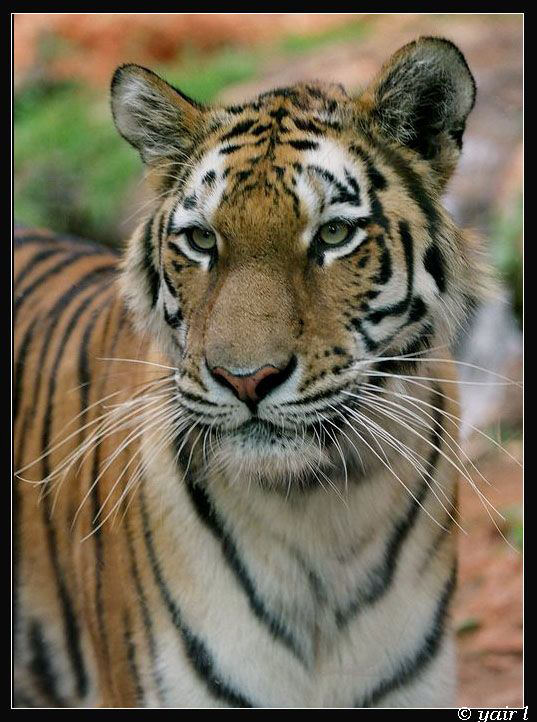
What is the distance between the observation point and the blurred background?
3934 mm

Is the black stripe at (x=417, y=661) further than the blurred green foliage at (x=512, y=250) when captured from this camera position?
No

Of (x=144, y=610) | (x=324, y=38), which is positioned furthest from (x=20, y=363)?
(x=324, y=38)

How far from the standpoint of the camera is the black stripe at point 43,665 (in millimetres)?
2957

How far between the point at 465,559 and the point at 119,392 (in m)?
1.99

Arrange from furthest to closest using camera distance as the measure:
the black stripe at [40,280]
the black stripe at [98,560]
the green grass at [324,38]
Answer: the green grass at [324,38] < the black stripe at [40,280] < the black stripe at [98,560]

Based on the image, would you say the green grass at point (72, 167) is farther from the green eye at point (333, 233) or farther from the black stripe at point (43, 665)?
the green eye at point (333, 233)

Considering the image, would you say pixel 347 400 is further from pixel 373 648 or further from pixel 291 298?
pixel 373 648

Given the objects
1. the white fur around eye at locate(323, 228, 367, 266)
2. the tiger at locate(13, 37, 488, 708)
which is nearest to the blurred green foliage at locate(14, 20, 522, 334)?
the tiger at locate(13, 37, 488, 708)

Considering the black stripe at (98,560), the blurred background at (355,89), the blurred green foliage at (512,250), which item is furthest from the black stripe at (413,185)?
the blurred green foliage at (512,250)

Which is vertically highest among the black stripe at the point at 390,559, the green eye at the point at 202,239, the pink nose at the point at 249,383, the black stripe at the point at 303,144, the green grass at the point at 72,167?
the green grass at the point at 72,167

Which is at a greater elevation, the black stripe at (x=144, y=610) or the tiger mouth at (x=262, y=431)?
the tiger mouth at (x=262, y=431)

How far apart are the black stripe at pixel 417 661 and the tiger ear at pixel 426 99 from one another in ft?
3.42
